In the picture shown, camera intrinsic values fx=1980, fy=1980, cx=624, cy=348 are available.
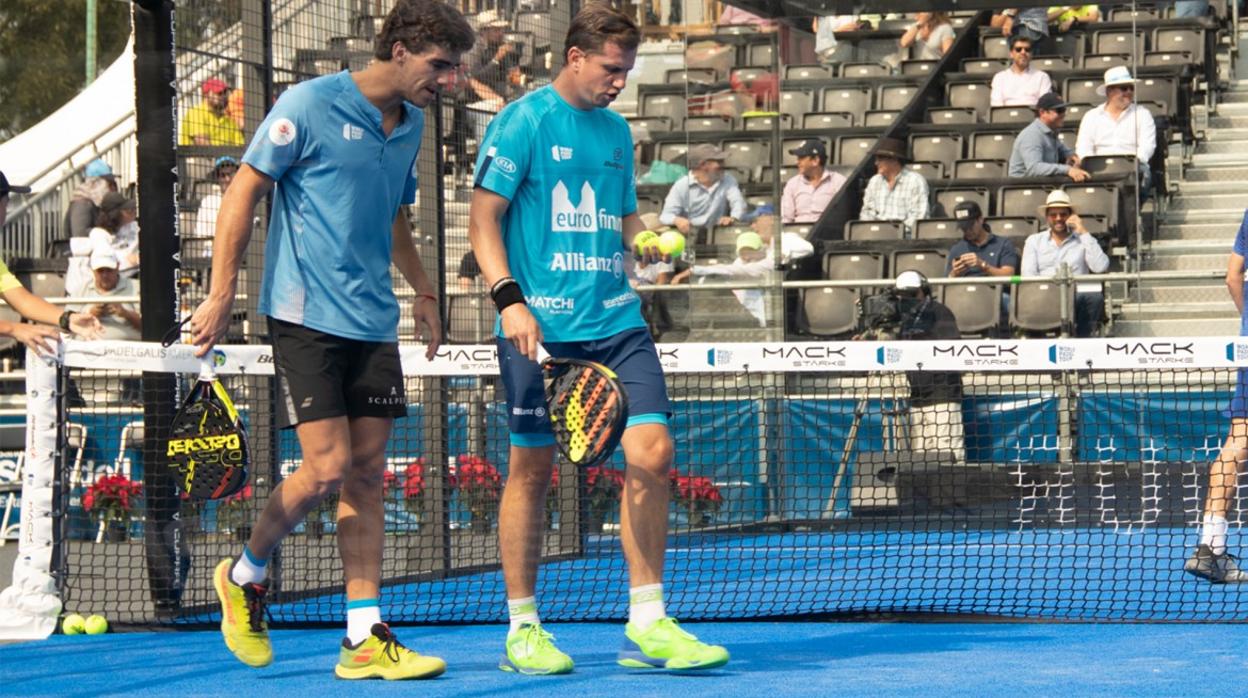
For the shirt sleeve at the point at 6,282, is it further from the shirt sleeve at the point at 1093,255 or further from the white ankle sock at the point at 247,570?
the shirt sleeve at the point at 1093,255

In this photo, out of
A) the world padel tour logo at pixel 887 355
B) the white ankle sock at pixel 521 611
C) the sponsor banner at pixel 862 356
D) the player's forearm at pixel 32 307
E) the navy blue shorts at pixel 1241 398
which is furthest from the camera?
the navy blue shorts at pixel 1241 398

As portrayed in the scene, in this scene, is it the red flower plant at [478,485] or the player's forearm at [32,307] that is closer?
the player's forearm at [32,307]

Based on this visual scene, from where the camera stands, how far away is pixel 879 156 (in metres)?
15.9

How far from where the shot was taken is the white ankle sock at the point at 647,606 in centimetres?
636

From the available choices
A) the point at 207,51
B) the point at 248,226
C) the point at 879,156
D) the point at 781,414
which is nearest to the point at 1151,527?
the point at 781,414

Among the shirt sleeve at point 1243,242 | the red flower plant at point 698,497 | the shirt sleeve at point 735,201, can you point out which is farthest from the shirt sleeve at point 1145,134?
the shirt sleeve at point 1243,242

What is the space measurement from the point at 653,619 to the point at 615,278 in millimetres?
1133

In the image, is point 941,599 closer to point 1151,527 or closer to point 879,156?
point 1151,527

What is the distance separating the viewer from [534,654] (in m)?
6.45

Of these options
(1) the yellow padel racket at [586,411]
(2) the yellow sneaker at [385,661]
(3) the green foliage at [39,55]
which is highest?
(3) the green foliage at [39,55]

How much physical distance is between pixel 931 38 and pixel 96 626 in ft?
40.1

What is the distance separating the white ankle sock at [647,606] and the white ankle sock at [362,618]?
0.84 meters

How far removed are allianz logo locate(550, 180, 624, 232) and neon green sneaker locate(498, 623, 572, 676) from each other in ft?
4.32

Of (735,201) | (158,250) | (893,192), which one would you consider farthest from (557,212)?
(893,192)
